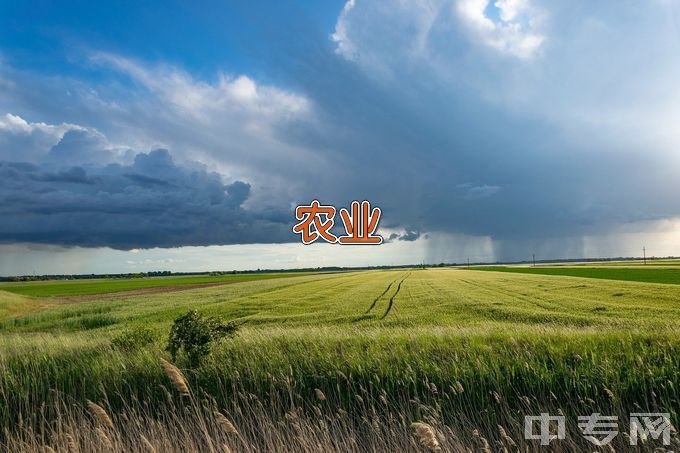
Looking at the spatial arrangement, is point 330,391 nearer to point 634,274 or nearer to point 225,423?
point 225,423

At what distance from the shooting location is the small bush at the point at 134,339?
14.8 meters

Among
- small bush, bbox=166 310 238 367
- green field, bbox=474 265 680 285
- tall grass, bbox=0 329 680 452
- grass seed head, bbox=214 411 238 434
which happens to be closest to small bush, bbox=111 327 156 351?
tall grass, bbox=0 329 680 452

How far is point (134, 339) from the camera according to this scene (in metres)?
15.2

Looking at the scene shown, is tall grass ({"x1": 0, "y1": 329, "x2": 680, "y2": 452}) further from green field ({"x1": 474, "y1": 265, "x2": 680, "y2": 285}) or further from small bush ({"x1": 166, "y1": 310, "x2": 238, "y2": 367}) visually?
green field ({"x1": 474, "y1": 265, "x2": 680, "y2": 285})

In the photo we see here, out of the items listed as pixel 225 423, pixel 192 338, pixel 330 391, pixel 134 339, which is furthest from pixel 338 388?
pixel 134 339

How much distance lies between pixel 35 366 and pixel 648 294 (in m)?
50.7

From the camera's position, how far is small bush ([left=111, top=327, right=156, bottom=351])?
14773 millimetres

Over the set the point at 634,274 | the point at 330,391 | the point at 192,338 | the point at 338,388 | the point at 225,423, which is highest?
the point at 225,423

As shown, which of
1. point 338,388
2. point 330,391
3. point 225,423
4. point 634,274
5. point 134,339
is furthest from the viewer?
point 634,274

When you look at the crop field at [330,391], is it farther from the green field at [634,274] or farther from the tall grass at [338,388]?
the green field at [634,274]

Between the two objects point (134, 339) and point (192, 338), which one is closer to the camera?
point (192, 338)

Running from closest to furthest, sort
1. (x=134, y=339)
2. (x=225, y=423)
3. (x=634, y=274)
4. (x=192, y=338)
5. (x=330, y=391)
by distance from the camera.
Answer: (x=225, y=423)
(x=330, y=391)
(x=192, y=338)
(x=134, y=339)
(x=634, y=274)

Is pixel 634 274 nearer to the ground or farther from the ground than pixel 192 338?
nearer to the ground

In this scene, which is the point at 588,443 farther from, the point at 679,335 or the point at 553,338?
the point at 679,335
